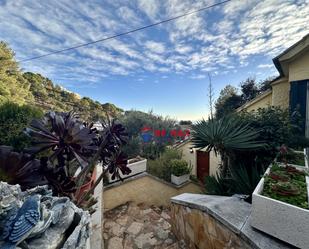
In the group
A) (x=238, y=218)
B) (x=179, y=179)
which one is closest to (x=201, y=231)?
(x=238, y=218)

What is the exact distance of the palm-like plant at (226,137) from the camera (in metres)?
3.97

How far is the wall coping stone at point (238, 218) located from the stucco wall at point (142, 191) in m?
3.11

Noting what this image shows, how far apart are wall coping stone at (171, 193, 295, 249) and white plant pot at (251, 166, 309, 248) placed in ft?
0.27

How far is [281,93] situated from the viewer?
6.46 meters

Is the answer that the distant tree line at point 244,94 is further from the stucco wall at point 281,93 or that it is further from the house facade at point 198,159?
the stucco wall at point 281,93

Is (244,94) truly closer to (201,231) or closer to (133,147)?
(133,147)

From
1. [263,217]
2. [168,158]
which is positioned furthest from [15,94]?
[263,217]

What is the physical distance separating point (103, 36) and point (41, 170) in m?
6.72

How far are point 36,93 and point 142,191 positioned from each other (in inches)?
608

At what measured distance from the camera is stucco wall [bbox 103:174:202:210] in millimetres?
5838

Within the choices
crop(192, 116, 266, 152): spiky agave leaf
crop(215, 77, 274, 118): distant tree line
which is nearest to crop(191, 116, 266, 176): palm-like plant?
crop(192, 116, 266, 152): spiky agave leaf

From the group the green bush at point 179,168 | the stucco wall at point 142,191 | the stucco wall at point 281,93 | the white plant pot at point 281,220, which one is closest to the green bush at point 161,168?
the green bush at point 179,168

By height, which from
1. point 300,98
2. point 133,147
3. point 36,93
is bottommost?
point 133,147

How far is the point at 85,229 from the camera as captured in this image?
1449 millimetres
